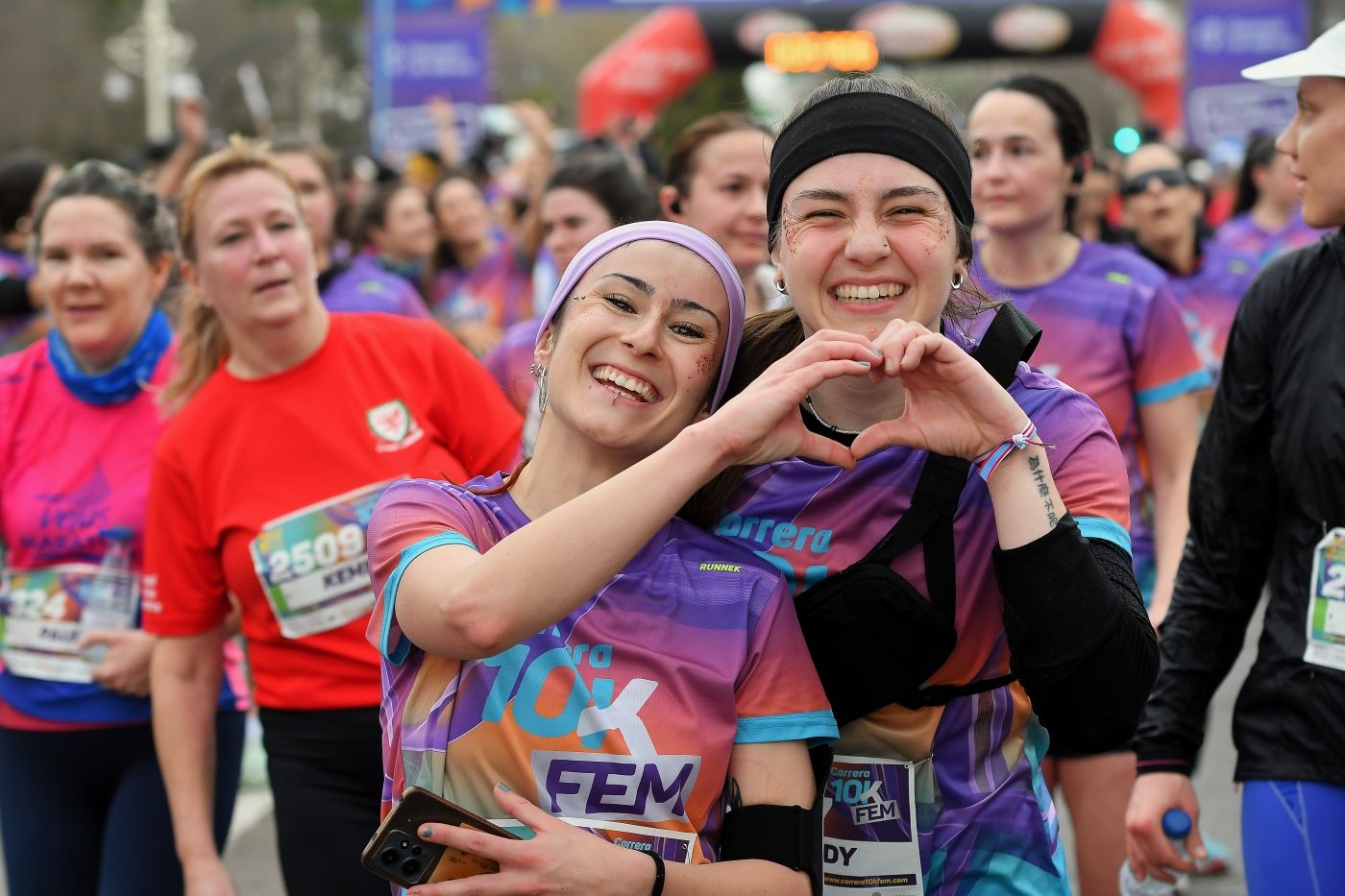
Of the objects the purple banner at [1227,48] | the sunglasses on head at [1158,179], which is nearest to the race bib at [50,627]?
the sunglasses on head at [1158,179]

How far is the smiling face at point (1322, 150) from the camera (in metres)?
3.11

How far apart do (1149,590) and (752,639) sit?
9.89 feet

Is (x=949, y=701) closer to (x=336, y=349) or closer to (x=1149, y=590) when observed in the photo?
(x=336, y=349)

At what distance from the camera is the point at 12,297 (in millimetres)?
7559

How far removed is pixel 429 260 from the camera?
10.5m

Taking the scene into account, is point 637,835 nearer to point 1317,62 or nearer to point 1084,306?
point 1317,62

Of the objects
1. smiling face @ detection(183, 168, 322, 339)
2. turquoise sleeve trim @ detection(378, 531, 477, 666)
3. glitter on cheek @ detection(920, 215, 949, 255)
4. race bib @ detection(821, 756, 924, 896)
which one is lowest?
race bib @ detection(821, 756, 924, 896)

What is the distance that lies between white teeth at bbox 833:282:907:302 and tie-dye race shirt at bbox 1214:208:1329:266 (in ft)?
24.2

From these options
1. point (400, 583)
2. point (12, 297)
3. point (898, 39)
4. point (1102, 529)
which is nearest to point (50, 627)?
point (400, 583)

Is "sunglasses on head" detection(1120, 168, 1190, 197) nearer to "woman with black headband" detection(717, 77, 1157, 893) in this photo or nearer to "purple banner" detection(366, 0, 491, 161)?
"woman with black headband" detection(717, 77, 1157, 893)

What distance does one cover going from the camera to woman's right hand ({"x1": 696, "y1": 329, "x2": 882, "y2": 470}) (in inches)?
94.3

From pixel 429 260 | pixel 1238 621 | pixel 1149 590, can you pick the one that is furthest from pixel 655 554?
pixel 429 260

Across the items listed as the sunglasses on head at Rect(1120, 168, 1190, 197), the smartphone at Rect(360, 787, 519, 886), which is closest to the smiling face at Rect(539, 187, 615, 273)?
the sunglasses on head at Rect(1120, 168, 1190, 197)

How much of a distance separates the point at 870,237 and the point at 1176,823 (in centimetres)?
143
